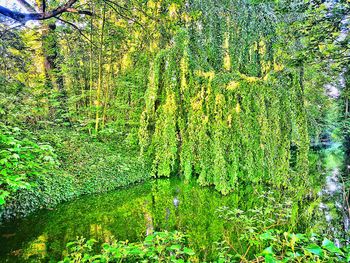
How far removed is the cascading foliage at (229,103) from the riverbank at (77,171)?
993 millimetres

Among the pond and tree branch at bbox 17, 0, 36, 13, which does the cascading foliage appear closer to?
the pond

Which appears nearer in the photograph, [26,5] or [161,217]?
[161,217]

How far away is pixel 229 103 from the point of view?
473cm

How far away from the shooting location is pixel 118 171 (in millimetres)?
5441

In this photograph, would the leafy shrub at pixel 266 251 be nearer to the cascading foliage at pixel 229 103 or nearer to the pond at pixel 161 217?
the pond at pixel 161 217

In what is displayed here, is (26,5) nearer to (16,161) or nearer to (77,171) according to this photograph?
(77,171)

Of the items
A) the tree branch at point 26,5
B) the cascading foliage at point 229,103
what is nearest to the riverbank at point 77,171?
the cascading foliage at point 229,103

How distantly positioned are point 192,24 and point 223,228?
3.81m

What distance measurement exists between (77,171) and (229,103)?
3.10 meters

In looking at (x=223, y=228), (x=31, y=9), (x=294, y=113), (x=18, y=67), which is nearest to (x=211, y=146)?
(x=294, y=113)

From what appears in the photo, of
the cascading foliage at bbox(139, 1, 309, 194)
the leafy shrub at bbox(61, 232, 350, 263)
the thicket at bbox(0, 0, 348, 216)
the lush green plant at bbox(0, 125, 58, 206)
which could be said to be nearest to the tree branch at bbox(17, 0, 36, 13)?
the thicket at bbox(0, 0, 348, 216)

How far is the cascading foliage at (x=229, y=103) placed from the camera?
4.62 metres

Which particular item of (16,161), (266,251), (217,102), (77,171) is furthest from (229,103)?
(266,251)

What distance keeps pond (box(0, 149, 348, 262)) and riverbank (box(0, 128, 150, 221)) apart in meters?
0.21
